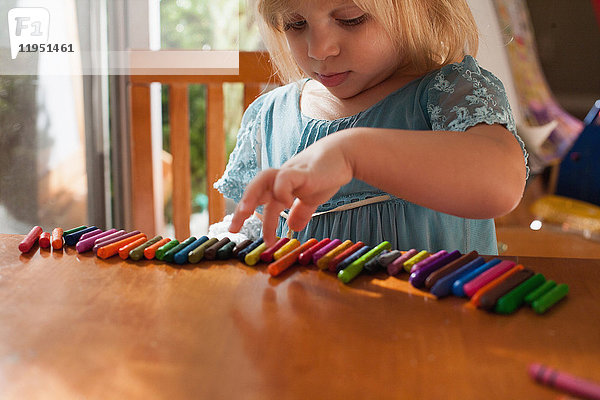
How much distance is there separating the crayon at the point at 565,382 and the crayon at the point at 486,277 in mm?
124

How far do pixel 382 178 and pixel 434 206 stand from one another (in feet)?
0.25

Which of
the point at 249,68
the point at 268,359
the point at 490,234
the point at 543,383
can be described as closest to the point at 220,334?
the point at 268,359

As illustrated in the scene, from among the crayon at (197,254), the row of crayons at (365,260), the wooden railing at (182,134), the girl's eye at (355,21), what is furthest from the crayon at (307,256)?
the wooden railing at (182,134)

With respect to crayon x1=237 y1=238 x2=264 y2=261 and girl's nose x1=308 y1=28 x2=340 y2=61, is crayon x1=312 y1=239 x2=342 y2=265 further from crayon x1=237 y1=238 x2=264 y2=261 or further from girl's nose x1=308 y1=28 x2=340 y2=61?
girl's nose x1=308 y1=28 x2=340 y2=61

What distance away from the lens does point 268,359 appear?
38 centimetres

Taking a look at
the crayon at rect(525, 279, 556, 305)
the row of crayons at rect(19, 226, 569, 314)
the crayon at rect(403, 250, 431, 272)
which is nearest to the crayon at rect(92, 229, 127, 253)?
the row of crayons at rect(19, 226, 569, 314)

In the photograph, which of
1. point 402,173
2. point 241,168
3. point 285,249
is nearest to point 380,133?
point 402,173

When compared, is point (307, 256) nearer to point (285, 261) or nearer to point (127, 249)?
point (285, 261)

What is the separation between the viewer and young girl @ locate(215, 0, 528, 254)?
0.55m

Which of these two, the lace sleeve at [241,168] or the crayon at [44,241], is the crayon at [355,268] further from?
the lace sleeve at [241,168]

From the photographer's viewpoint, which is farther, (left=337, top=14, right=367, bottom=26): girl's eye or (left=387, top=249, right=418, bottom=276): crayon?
(left=337, top=14, right=367, bottom=26): girl's eye

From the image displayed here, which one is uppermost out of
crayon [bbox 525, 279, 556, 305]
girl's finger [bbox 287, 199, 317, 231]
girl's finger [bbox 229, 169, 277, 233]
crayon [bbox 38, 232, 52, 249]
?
girl's finger [bbox 229, 169, 277, 233]

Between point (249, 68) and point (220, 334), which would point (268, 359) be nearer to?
point (220, 334)

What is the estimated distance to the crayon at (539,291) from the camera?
18.8 inches
